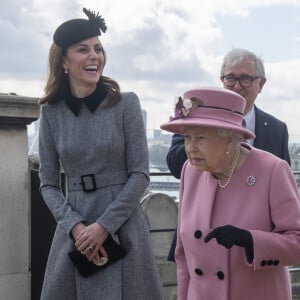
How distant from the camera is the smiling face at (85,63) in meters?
3.65

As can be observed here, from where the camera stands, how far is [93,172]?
3551 mm

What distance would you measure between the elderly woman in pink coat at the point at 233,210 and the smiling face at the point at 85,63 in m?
0.89

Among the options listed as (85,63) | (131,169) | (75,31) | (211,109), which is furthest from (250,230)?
(75,31)

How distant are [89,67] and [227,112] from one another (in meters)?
1.11

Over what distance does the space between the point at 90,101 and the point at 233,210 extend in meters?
1.17

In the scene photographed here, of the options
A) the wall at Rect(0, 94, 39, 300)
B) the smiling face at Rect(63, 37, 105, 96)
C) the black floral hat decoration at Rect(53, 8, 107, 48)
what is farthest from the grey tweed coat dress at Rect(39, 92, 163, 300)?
the wall at Rect(0, 94, 39, 300)

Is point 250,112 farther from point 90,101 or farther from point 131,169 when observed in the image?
point 90,101

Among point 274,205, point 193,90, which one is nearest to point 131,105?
point 193,90

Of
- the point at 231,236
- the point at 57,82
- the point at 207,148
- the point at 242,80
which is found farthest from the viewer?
the point at 57,82

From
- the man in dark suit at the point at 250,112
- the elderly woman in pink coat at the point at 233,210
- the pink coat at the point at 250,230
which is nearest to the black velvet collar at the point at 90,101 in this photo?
the man in dark suit at the point at 250,112

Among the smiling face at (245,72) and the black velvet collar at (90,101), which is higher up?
the smiling face at (245,72)

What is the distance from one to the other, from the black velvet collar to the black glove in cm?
124

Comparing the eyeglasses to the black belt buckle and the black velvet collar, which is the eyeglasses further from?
the black belt buckle

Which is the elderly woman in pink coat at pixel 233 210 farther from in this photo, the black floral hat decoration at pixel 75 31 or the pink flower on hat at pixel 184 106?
the black floral hat decoration at pixel 75 31
